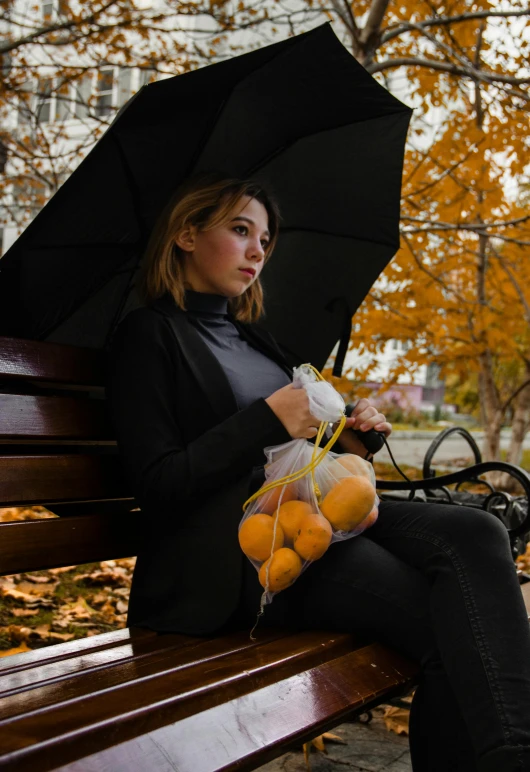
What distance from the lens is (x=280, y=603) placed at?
1.99 metres

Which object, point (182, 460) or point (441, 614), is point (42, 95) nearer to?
point (182, 460)

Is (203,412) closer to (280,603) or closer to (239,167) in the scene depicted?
(280,603)

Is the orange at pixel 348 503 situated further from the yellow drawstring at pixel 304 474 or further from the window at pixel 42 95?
the window at pixel 42 95

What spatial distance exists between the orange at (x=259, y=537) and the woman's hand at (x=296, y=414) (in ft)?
0.73

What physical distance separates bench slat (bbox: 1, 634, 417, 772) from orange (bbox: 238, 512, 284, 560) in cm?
21

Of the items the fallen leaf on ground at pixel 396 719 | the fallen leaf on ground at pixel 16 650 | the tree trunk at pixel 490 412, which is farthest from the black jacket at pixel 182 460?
the tree trunk at pixel 490 412

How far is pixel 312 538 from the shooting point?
1775 mm

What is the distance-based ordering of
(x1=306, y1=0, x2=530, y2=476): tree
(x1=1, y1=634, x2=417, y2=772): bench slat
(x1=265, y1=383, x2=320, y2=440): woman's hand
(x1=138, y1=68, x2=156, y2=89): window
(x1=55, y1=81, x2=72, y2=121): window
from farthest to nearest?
(x1=138, y1=68, x2=156, y2=89): window
(x1=55, y1=81, x2=72, y2=121): window
(x1=306, y1=0, x2=530, y2=476): tree
(x1=265, y1=383, x2=320, y2=440): woman's hand
(x1=1, y1=634, x2=417, y2=772): bench slat

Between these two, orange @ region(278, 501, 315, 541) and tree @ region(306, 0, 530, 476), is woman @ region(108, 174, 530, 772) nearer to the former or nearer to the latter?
orange @ region(278, 501, 315, 541)

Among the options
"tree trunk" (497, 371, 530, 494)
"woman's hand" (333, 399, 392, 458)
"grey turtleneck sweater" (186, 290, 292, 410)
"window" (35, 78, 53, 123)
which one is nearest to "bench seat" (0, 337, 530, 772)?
"grey turtleneck sweater" (186, 290, 292, 410)

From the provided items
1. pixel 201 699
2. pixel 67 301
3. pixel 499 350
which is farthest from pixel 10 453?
pixel 499 350

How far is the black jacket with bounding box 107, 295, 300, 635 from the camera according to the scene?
1925 mm

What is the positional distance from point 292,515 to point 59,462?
72 centimetres

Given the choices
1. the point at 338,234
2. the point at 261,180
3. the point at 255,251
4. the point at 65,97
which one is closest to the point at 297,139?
the point at 261,180
